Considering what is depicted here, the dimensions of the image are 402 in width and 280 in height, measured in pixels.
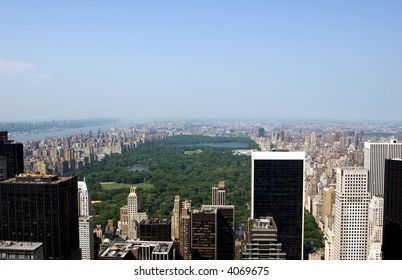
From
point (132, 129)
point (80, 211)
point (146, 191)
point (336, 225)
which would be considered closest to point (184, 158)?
point (146, 191)

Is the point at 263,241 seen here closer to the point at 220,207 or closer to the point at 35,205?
the point at 220,207

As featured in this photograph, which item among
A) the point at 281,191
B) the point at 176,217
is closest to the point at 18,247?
the point at 176,217

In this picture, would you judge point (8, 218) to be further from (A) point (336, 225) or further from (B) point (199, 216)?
(A) point (336, 225)

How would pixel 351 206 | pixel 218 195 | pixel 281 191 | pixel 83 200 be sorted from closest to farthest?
pixel 83 200, pixel 218 195, pixel 351 206, pixel 281 191

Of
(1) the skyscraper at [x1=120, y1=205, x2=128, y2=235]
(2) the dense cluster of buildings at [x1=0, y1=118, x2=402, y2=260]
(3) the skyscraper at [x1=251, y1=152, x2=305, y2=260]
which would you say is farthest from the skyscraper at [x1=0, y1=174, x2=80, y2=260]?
(3) the skyscraper at [x1=251, y1=152, x2=305, y2=260]

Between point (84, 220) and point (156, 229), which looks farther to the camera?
point (156, 229)

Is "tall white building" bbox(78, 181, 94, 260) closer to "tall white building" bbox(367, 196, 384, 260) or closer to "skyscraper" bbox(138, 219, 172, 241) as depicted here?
"skyscraper" bbox(138, 219, 172, 241)
